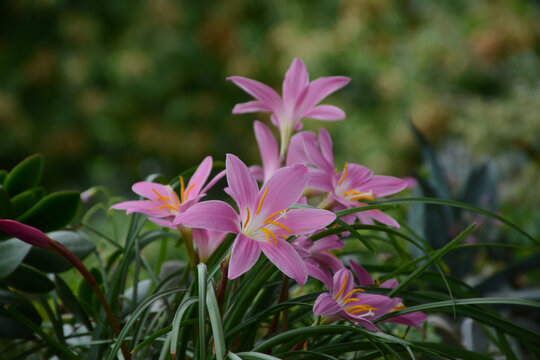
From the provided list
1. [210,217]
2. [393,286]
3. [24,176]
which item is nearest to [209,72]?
[24,176]

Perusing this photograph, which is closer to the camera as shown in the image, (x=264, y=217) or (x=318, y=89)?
(x=264, y=217)

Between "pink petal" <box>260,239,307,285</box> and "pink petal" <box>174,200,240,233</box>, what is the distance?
0.10 feet

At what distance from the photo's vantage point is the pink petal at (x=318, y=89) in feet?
1.78

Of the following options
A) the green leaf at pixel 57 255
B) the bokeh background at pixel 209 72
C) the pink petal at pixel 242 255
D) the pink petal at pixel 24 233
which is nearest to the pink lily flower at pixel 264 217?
the pink petal at pixel 242 255

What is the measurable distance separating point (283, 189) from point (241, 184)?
0.11 ft

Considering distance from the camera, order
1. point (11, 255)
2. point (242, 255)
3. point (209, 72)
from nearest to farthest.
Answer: point (242, 255) → point (11, 255) → point (209, 72)

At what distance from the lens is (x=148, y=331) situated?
56 cm

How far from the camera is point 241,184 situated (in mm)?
407

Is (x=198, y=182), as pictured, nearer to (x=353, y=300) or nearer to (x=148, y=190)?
(x=148, y=190)

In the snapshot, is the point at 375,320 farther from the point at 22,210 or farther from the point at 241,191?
the point at 22,210

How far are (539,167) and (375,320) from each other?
2.18m

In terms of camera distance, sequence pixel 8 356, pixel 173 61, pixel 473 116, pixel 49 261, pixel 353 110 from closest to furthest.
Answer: pixel 49 261
pixel 8 356
pixel 473 116
pixel 353 110
pixel 173 61

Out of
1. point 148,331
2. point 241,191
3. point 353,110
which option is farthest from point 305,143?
point 353,110

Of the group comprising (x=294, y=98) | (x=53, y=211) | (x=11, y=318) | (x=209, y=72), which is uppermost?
(x=209, y=72)
